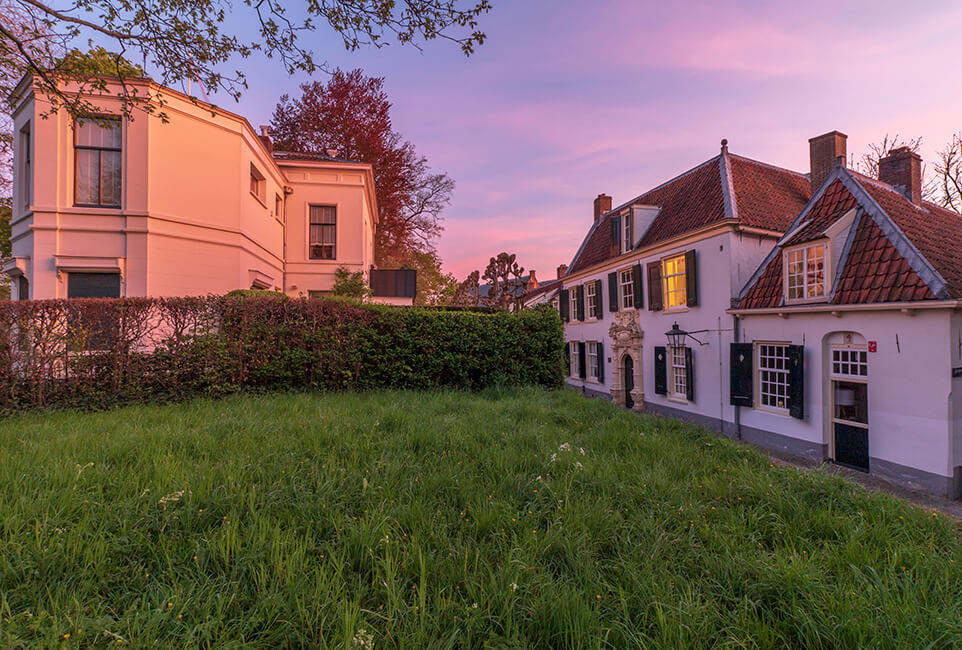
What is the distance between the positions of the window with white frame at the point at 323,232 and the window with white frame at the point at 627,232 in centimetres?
1325

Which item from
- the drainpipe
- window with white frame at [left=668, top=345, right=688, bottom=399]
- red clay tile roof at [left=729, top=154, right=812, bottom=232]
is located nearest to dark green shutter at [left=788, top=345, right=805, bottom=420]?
the drainpipe

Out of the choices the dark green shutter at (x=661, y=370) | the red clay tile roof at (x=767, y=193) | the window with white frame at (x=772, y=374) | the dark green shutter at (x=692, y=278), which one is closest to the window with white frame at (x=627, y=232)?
the dark green shutter at (x=692, y=278)

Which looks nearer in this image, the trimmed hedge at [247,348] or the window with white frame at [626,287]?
the trimmed hedge at [247,348]

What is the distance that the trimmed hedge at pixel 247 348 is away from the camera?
682 cm

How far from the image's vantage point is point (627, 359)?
17.8 m

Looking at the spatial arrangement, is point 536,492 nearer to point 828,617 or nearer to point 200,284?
point 828,617

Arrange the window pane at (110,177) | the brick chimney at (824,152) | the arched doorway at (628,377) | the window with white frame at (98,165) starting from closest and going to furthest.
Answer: the window with white frame at (98,165) → the window pane at (110,177) → the brick chimney at (824,152) → the arched doorway at (628,377)

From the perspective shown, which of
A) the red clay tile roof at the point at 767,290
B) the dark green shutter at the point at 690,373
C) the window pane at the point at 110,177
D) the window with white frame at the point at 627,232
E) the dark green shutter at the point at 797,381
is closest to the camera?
the dark green shutter at the point at 797,381

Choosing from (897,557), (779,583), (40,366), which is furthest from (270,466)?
(40,366)

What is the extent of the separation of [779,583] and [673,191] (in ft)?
57.6

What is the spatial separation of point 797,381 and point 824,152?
9498 mm

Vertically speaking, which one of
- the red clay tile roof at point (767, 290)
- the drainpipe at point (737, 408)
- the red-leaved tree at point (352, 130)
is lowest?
the drainpipe at point (737, 408)

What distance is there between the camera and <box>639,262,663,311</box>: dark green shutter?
1548 cm

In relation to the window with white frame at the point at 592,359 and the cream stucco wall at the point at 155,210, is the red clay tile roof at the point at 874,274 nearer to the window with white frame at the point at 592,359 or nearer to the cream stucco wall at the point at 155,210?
the window with white frame at the point at 592,359
